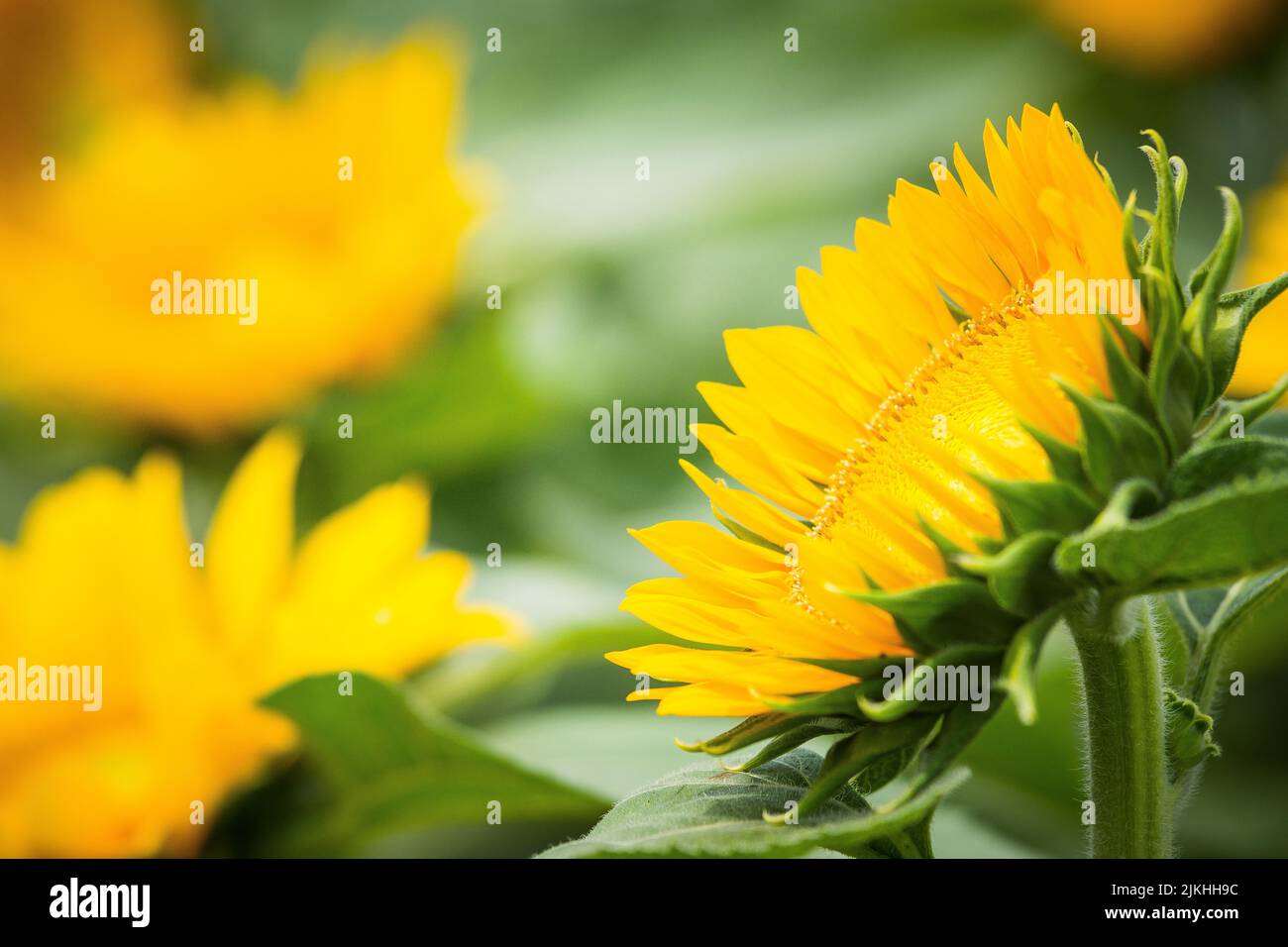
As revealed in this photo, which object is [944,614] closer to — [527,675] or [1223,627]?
[1223,627]

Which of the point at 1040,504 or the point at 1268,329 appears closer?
the point at 1040,504

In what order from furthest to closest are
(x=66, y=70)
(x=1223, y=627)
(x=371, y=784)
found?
(x=66, y=70) → (x=371, y=784) → (x=1223, y=627)

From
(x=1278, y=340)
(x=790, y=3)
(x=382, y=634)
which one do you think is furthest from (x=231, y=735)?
(x=790, y=3)

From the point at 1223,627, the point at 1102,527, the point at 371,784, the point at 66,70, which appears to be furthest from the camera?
the point at 66,70

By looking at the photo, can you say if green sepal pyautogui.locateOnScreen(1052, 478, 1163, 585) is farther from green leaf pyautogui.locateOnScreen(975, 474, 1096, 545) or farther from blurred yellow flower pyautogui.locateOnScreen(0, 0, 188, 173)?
blurred yellow flower pyautogui.locateOnScreen(0, 0, 188, 173)

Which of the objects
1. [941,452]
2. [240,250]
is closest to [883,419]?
[941,452]

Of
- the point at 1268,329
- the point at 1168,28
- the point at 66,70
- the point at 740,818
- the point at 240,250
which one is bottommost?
the point at 740,818

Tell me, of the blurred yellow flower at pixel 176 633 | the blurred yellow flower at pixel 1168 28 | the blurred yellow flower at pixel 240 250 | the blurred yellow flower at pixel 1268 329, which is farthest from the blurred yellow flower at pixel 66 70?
the blurred yellow flower at pixel 1268 329
